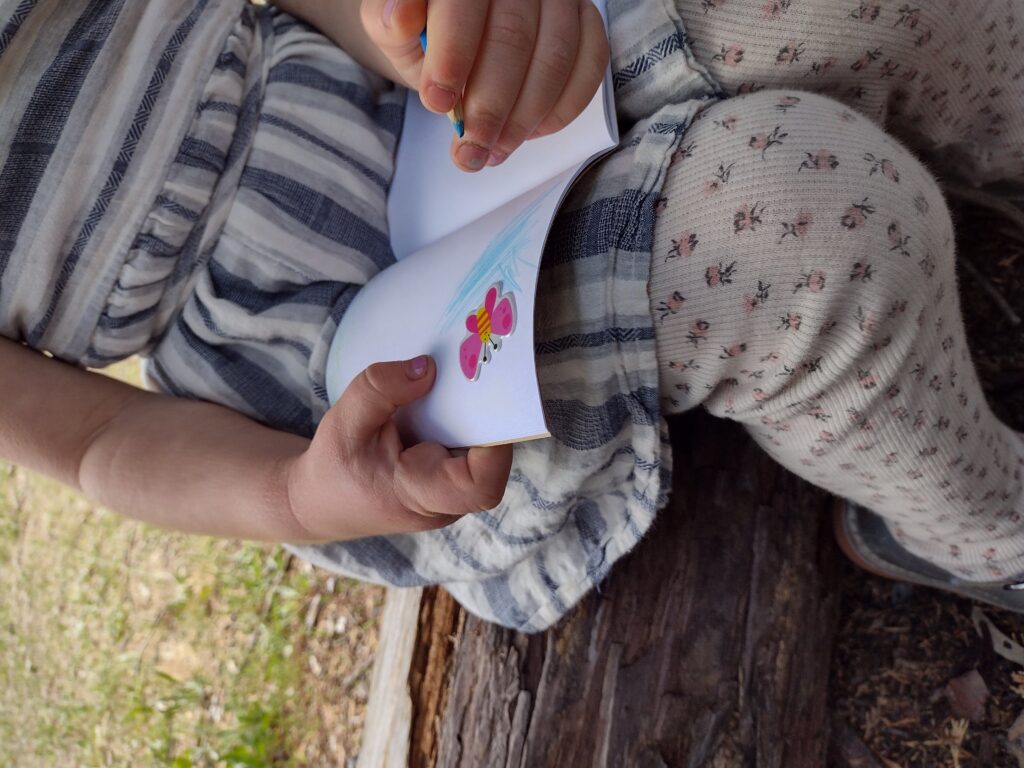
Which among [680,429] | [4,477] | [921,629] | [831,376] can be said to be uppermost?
[831,376]

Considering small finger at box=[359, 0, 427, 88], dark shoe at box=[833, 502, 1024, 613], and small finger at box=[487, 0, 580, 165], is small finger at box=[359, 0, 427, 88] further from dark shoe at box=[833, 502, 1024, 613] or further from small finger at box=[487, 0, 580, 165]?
dark shoe at box=[833, 502, 1024, 613]

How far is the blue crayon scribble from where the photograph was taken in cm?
61

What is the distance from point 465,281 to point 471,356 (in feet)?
0.25

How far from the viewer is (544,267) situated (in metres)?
0.69

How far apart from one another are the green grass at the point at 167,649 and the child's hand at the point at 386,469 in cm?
79

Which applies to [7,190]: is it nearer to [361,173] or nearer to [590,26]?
[361,173]

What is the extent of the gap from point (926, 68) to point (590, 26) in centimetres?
35

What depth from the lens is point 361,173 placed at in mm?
866

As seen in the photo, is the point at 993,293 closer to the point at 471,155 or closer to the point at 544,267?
the point at 544,267

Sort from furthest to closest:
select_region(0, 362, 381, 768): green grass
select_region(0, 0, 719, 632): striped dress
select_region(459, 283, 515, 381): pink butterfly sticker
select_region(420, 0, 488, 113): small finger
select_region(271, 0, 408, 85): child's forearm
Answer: select_region(0, 362, 381, 768): green grass
select_region(271, 0, 408, 85): child's forearm
select_region(0, 0, 719, 632): striped dress
select_region(459, 283, 515, 381): pink butterfly sticker
select_region(420, 0, 488, 113): small finger

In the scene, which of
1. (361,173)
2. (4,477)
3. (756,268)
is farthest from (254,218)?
(4,477)

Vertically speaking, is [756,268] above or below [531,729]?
above

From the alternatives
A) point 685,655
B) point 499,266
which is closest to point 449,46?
point 499,266

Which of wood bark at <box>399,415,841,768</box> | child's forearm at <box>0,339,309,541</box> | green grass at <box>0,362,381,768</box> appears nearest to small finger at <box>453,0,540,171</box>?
child's forearm at <box>0,339,309,541</box>
